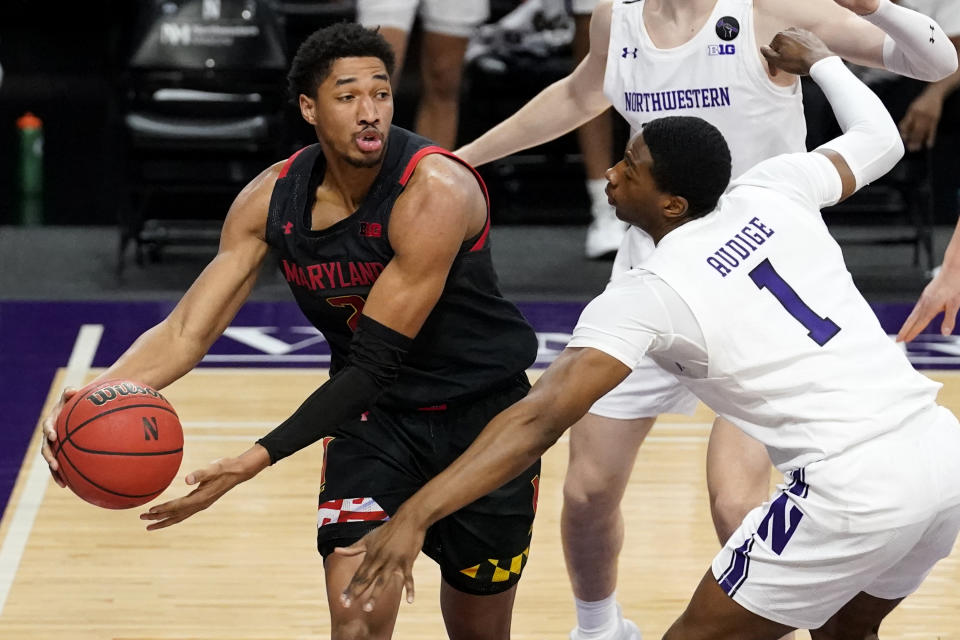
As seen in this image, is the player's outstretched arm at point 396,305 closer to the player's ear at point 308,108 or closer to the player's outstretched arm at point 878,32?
the player's ear at point 308,108

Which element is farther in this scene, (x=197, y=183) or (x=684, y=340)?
(x=197, y=183)

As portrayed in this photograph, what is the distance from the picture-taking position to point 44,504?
18.5ft

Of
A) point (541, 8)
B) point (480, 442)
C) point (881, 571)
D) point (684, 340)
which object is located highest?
point (684, 340)

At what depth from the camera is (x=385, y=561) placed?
292 centimetres

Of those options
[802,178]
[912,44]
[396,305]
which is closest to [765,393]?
[802,178]

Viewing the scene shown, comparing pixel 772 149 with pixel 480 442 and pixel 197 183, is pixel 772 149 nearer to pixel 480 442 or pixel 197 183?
pixel 480 442

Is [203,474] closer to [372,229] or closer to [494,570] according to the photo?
[372,229]

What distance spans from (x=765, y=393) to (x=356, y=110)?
1.11 meters

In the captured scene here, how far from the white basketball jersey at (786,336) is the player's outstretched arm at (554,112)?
4.43ft

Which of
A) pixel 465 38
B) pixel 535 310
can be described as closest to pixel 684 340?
pixel 535 310

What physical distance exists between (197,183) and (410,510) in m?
6.10

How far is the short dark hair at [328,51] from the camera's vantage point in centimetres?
356

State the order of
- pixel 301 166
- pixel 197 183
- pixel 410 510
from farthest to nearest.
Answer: pixel 197 183
pixel 301 166
pixel 410 510

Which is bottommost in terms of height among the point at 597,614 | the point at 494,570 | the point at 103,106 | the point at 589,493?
the point at 103,106
